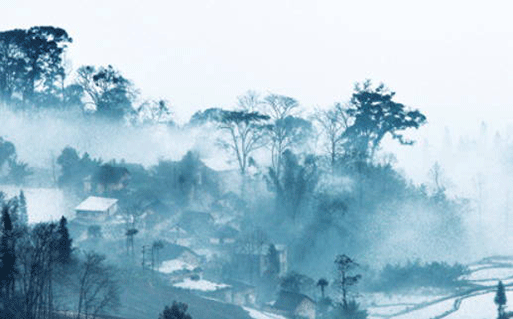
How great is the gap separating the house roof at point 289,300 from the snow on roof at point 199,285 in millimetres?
4150

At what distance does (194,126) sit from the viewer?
283 feet

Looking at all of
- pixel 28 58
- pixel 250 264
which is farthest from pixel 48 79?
pixel 250 264

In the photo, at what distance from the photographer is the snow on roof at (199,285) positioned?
44469mm

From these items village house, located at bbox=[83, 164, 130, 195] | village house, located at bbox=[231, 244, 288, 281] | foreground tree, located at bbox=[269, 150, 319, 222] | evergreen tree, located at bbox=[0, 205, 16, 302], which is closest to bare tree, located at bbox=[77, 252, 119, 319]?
evergreen tree, located at bbox=[0, 205, 16, 302]

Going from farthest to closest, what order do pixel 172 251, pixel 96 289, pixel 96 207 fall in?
pixel 96 207 → pixel 172 251 → pixel 96 289

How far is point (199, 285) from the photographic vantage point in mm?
45250

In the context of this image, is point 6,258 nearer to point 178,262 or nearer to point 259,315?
point 259,315

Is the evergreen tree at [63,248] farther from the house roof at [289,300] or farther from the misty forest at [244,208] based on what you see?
the house roof at [289,300]

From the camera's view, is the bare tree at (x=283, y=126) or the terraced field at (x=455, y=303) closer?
the terraced field at (x=455, y=303)

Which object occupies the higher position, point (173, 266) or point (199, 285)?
point (173, 266)

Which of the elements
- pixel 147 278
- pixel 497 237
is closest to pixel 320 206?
pixel 147 278

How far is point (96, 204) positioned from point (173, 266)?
368 inches

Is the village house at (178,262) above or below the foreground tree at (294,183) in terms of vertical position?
below

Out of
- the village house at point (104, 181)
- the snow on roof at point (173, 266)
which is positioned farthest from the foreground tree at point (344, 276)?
the village house at point (104, 181)
